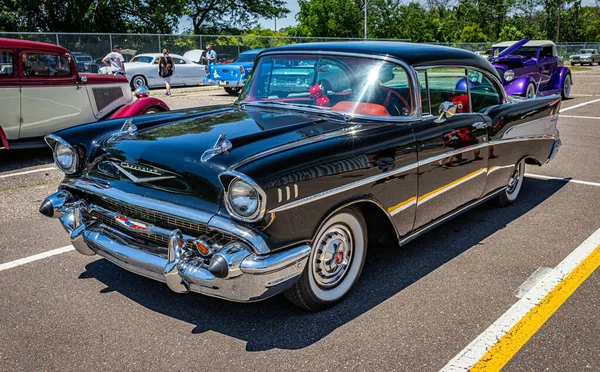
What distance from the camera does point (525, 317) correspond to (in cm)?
328

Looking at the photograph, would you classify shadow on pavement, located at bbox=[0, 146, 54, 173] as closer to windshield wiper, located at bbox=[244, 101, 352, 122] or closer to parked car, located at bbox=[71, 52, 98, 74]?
windshield wiper, located at bbox=[244, 101, 352, 122]

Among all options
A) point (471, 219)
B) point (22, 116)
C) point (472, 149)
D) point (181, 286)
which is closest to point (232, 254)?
point (181, 286)

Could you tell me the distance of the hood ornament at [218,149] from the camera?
306 cm

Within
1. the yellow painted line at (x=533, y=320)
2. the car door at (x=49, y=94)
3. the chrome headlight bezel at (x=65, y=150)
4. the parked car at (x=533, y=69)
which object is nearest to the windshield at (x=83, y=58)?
the car door at (x=49, y=94)

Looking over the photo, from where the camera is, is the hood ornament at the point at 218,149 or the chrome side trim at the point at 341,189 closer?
the chrome side trim at the point at 341,189

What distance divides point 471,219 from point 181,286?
10.3ft

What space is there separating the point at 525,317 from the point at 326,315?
1182mm

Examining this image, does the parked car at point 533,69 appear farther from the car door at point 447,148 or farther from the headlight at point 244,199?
the headlight at point 244,199

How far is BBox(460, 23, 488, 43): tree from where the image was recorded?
2046 inches

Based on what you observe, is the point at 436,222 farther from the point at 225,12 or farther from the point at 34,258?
the point at 225,12

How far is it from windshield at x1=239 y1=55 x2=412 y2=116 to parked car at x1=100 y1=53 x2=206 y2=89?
1532cm

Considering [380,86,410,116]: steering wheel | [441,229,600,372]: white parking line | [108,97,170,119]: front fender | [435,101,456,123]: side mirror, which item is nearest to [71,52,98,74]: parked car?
[108,97,170,119]: front fender

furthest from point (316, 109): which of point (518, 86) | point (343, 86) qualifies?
point (518, 86)

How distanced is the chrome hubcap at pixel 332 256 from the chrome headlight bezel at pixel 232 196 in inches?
21.2
